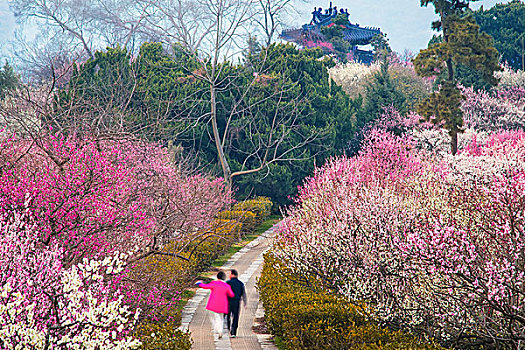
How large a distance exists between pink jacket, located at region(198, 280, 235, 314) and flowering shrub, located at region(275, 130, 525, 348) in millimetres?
1812

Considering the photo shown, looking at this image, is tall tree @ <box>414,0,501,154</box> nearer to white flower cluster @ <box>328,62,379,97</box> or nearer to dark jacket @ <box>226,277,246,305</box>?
white flower cluster @ <box>328,62,379,97</box>

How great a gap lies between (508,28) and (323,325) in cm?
4719

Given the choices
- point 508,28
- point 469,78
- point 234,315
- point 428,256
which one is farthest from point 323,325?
point 508,28

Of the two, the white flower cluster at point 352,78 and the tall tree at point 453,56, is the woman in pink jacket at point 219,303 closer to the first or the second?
the tall tree at point 453,56

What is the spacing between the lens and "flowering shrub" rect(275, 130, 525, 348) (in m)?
7.63

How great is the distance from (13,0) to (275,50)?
22.0 meters

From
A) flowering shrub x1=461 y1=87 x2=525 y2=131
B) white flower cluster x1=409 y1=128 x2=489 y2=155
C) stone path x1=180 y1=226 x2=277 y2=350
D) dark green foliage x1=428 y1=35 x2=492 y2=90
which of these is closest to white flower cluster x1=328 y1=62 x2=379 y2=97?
dark green foliage x1=428 y1=35 x2=492 y2=90

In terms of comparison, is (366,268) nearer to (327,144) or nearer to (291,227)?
(291,227)

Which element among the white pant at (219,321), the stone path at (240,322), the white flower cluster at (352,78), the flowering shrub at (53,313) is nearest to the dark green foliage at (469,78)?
the white flower cluster at (352,78)

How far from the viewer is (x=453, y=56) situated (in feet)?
95.6

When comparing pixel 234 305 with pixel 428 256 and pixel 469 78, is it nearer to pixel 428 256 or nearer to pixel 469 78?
pixel 428 256

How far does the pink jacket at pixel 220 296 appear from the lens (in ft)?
37.0

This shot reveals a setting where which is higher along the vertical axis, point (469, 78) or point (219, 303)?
point (469, 78)

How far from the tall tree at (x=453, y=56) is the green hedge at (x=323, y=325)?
20403 mm
